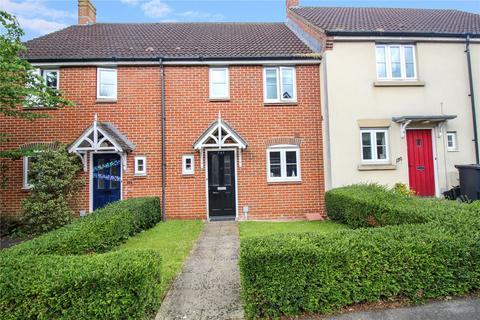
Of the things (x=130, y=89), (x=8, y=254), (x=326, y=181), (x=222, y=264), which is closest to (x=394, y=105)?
(x=326, y=181)

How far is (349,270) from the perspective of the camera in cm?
371

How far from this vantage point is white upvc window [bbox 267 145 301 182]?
35.0ft

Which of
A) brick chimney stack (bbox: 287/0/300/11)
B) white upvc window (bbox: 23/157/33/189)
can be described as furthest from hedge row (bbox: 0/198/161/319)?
brick chimney stack (bbox: 287/0/300/11)

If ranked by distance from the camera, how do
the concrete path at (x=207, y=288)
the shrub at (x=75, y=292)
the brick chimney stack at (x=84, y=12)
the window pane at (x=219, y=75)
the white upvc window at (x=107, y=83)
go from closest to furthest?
1. the shrub at (x=75, y=292)
2. the concrete path at (x=207, y=288)
3. the white upvc window at (x=107, y=83)
4. the window pane at (x=219, y=75)
5. the brick chimney stack at (x=84, y=12)

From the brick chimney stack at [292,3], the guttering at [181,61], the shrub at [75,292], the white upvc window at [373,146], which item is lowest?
the shrub at [75,292]

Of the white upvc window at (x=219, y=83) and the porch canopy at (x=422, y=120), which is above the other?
the white upvc window at (x=219, y=83)

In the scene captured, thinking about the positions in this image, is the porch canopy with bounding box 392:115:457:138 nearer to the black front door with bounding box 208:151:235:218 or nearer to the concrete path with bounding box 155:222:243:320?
the black front door with bounding box 208:151:235:218

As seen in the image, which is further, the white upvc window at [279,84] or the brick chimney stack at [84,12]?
the brick chimney stack at [84,12]

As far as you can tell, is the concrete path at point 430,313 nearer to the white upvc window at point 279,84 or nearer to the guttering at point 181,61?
the white upvc window at point 279,84

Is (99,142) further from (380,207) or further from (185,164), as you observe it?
(380,207)

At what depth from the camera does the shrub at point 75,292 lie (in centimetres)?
321

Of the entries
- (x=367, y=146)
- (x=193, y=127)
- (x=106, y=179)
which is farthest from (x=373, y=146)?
(x=106, y=179)

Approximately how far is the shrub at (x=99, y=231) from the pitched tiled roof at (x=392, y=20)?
8.96m

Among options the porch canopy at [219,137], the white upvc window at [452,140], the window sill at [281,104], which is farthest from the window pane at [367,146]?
the porch canopy at [219,137]
